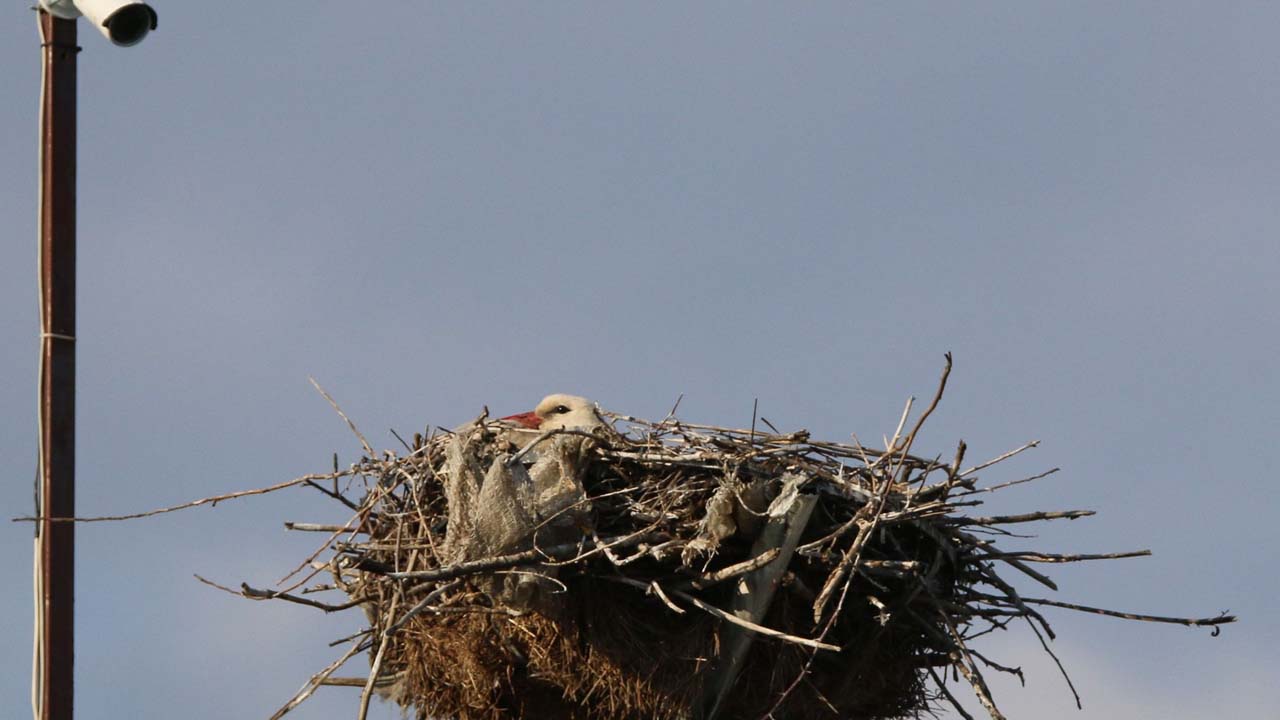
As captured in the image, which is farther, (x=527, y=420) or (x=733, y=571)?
(x=527, y=420)

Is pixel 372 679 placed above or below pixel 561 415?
below

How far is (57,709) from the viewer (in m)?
4.66

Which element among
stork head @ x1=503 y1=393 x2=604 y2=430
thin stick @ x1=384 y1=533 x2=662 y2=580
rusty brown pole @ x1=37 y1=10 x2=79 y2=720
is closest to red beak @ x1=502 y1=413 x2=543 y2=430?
stork head @ x1=503 y1=393 x2=604 y2=430

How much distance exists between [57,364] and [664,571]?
2.34m

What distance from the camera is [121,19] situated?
494cm

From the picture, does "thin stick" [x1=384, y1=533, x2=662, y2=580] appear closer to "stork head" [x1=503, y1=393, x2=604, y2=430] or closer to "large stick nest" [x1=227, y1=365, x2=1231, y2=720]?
"large stick nest" [x1=227, y1=365, x2=1231, y2=720]

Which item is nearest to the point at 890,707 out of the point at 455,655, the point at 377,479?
the point at 455,655

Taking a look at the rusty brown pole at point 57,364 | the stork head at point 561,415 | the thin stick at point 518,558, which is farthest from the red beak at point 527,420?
the rusty brown pole at point 57,364

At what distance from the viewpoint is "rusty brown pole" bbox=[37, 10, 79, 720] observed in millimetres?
4664

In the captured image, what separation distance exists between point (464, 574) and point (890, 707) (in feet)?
7.39

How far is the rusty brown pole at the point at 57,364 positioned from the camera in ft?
15.3

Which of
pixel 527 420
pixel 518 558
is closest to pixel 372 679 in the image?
pixel 518 558

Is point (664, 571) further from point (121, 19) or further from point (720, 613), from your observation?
point (121, 19)

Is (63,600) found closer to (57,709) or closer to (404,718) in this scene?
(57,709)
